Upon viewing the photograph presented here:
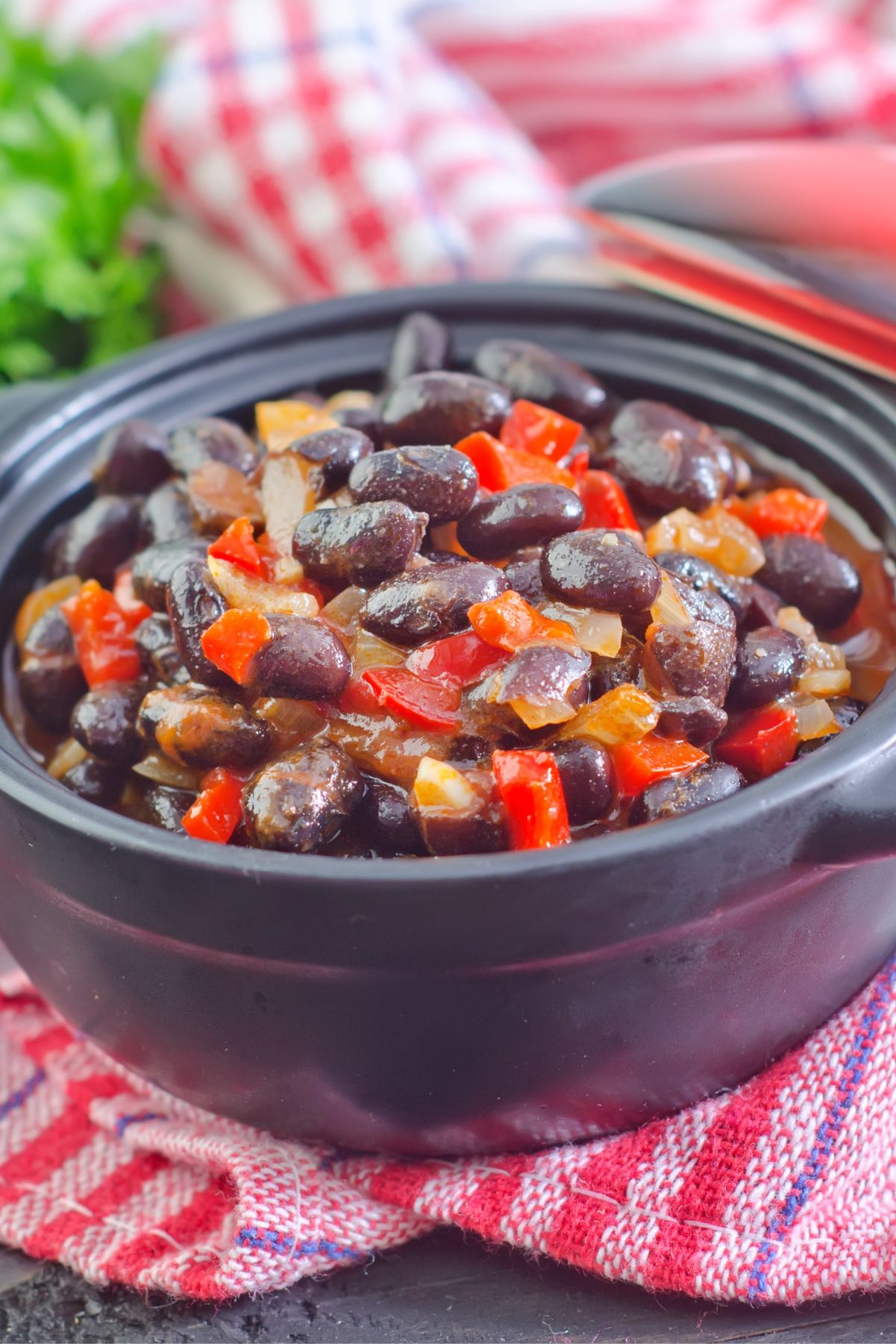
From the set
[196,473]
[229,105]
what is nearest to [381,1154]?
[196,473]

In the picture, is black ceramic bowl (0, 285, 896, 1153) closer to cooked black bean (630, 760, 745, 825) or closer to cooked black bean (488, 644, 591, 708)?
cooked black bean (630, 760, 745, 825)

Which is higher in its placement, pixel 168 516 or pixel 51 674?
pixel 168 516

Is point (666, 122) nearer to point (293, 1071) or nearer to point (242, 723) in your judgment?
point (242, 723)

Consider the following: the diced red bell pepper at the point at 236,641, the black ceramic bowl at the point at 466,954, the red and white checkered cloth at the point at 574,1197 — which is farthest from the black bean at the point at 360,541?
the red and white checkered cloth at the point at 574,1197

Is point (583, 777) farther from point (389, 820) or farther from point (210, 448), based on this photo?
point (210, 448)

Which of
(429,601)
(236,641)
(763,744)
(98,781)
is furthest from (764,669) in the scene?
(98,781)
